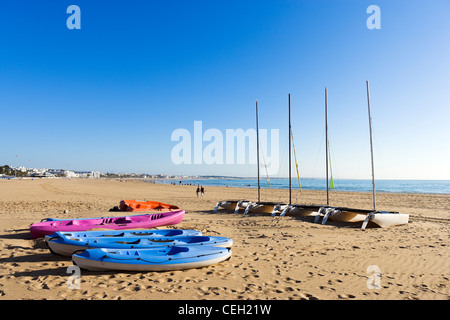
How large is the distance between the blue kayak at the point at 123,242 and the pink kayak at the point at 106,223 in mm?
2106

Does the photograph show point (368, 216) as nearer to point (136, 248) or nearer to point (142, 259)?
point (136, 248)

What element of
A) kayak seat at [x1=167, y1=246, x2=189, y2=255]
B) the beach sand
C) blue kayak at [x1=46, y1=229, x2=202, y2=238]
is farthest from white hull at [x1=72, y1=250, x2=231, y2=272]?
blue kayak at [x1=46, y1=229, x2=202, y2=238]

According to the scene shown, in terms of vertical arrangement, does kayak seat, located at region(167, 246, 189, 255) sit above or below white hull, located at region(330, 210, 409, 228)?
above

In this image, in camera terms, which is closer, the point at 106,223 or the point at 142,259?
the point at 142,259

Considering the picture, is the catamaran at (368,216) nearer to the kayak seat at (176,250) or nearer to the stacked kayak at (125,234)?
the stacked kayak at (125,234)

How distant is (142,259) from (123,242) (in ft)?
6.52

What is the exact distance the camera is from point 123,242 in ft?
26.7

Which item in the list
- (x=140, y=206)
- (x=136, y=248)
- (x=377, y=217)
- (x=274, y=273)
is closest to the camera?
(x=274, y=273)

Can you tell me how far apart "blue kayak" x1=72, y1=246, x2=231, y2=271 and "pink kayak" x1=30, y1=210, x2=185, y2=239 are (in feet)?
12.8

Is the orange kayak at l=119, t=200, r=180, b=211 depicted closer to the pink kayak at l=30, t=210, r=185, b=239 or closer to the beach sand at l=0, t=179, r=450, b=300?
the pink kayak at l=30, t=210, r=185, b=239

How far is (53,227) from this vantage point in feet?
31.5

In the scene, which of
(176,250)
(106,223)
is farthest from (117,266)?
(106,223)

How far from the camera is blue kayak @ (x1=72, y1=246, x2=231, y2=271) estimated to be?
6.33 metres
